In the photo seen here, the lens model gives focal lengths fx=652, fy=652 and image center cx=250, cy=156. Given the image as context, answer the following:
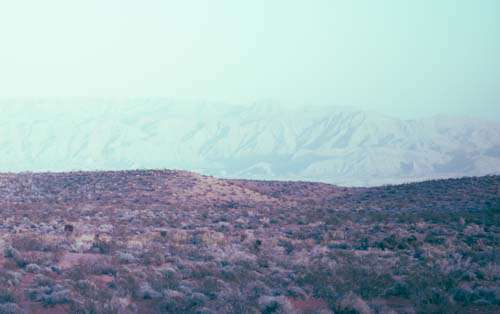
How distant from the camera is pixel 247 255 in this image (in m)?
21.8

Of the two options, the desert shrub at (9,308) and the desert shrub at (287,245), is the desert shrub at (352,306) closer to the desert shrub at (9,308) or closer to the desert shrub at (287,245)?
the desert shrub at (9,308)

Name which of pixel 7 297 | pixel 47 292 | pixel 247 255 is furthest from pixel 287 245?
pixel 7 297

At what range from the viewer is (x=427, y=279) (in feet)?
57.6

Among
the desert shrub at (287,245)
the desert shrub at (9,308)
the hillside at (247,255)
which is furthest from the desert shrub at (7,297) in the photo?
the desert shrub at (287,245)

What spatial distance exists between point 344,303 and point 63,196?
37.7m

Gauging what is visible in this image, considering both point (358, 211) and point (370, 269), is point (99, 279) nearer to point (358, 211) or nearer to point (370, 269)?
point (370, 269)

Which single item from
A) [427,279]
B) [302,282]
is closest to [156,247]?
[302,282]

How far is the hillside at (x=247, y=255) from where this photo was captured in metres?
15.6

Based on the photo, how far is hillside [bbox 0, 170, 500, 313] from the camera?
15.6 m

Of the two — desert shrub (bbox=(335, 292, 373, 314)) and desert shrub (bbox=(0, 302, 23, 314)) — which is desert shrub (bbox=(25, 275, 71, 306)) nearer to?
desert shrub (bbox=(0, 302, 23, 314))

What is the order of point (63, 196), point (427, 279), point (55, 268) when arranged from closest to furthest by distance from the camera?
point (427, 279) < point (55, 268) < point (63, 196)

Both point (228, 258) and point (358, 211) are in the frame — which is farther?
point (358, 211)

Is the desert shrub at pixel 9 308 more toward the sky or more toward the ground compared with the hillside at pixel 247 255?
more toward the sky

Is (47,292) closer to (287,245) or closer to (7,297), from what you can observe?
(7,297)
